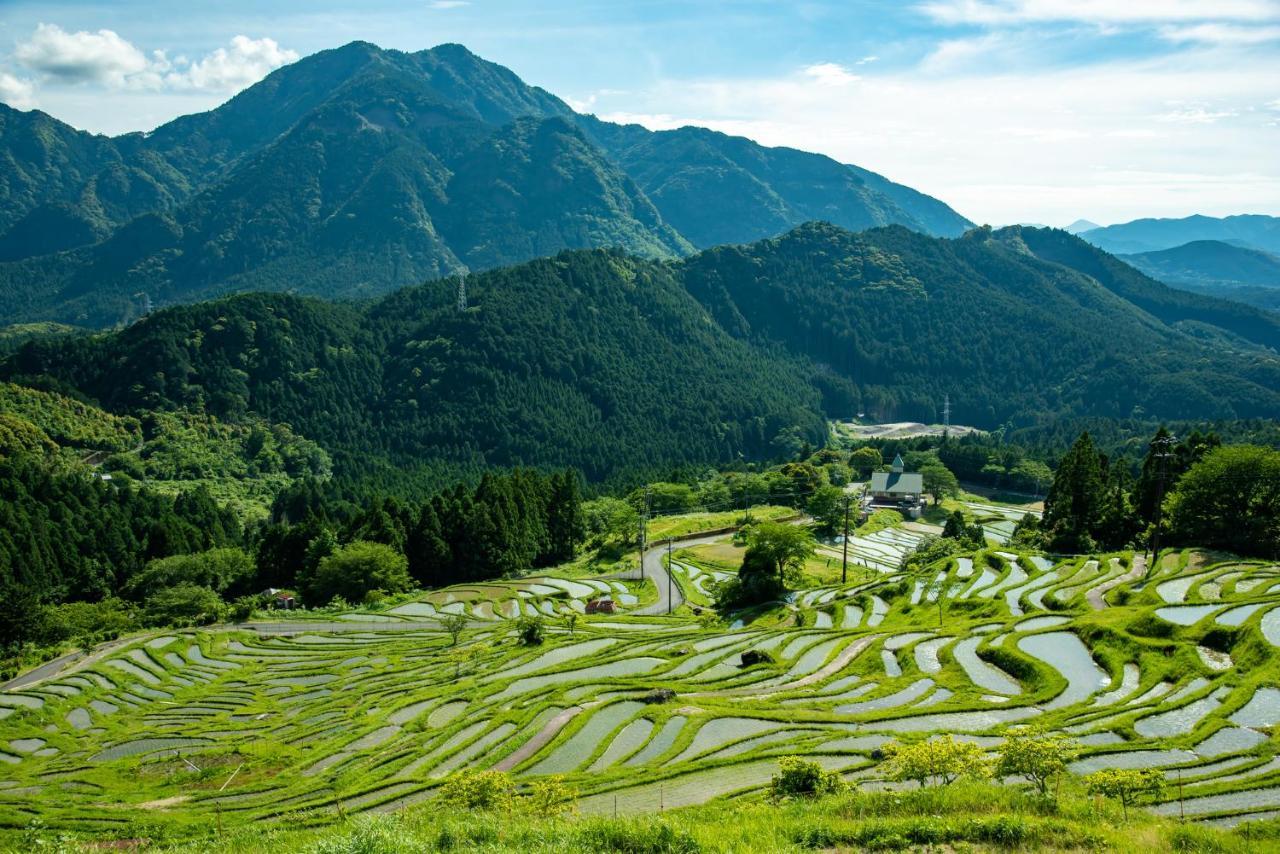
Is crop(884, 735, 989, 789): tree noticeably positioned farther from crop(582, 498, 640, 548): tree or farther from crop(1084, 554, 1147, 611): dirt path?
crop(582, 498, 640, 548): tree

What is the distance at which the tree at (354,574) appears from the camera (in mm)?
96812

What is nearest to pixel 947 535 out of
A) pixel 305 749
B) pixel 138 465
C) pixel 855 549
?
pixel 855 549

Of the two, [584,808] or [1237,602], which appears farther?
[1237,602]

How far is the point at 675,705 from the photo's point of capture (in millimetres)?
46812

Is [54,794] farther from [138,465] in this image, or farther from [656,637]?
[138,465]

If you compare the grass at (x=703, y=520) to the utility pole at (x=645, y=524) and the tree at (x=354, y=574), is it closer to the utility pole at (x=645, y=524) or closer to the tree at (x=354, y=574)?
the utility pole at (x=645, y=524)

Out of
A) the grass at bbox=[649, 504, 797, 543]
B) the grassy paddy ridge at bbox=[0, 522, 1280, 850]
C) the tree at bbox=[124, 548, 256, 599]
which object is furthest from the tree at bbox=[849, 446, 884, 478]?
the tree at bbox=[124, 548, 256, 599]

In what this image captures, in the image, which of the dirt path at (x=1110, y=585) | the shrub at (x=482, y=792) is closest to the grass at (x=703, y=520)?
the dirt path at (x=1110, y=585)

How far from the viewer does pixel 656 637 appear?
220ft

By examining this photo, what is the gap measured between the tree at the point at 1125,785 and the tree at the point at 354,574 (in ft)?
282

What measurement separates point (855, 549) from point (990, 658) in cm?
6859

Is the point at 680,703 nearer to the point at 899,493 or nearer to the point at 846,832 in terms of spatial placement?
the point at 846,832

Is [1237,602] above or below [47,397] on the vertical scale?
below

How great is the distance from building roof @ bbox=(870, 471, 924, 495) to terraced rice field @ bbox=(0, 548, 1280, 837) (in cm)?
7755
